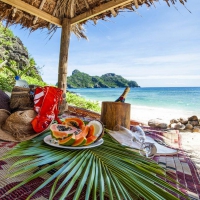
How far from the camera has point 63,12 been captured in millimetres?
3141

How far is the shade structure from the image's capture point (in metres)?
2.71

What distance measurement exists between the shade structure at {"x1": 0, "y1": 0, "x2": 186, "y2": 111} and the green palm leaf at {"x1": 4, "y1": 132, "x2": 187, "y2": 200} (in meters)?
2.43

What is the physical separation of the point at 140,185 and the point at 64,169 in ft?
0.85

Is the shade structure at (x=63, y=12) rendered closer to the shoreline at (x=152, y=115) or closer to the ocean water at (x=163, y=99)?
the shoreline at (x=152, y=115)

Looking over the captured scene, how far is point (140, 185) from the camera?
53 centimetres

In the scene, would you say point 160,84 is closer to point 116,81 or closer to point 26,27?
point 116,81

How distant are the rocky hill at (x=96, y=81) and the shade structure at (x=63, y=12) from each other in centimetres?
3409

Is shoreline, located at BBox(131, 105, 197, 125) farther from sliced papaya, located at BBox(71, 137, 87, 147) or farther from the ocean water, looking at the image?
sliced papaya, located at BBox(71, 137, 87, 147)

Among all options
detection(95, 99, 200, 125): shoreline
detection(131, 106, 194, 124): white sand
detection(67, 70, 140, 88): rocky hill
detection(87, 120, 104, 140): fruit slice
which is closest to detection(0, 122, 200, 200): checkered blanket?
detection(87, 120, 104, 140): fruit slice

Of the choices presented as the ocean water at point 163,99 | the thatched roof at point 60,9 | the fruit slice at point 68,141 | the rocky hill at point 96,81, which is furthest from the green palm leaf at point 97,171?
the rocky hill at point 96,81

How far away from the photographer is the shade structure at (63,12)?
2715 millimetres

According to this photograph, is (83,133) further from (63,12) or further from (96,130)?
(63,12)

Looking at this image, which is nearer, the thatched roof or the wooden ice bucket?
the wooden ice bucket

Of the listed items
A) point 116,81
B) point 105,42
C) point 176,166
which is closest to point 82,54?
point 105,42
